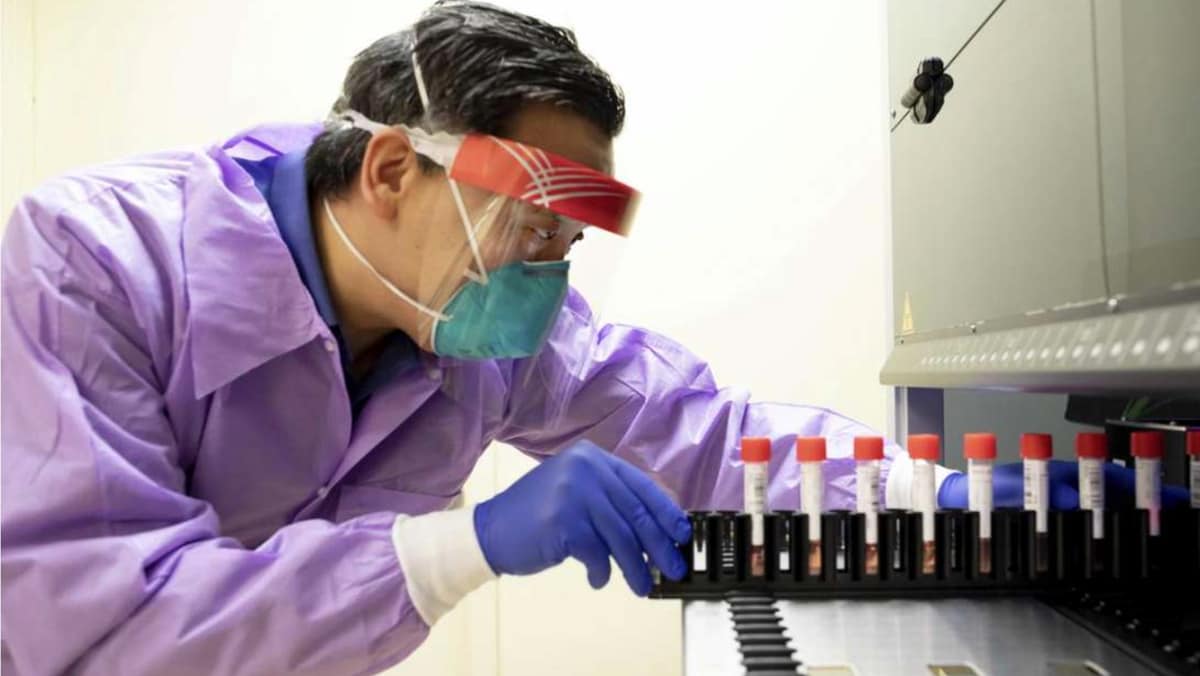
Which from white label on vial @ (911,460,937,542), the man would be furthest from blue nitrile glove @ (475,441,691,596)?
white label on vial @ (911,460,937,542)

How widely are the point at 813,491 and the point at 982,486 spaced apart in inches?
5.8

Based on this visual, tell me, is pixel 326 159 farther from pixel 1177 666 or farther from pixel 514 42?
pixel 1177 666

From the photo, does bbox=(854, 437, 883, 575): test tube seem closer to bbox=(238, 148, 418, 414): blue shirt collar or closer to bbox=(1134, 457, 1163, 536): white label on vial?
bbox=(1134, 457, 1163, 536): white label on vial

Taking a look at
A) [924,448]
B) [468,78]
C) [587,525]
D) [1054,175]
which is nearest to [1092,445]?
[924,448]

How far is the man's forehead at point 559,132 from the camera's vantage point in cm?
95

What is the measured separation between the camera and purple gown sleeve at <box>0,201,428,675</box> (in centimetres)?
81

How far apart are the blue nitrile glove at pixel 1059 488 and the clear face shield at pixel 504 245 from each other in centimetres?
46

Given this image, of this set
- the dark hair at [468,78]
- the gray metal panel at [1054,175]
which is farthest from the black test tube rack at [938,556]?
the dark hair at [468,78]

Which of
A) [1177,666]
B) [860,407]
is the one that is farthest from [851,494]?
[860,407]

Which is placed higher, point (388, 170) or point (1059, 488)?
point (388, 170)

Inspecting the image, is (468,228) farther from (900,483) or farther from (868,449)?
(900,483)

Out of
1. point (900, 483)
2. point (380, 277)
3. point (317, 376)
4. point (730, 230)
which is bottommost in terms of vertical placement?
point (900, 483)

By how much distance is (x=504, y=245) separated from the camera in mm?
984

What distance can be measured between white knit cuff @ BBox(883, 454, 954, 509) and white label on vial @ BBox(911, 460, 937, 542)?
162 mm
